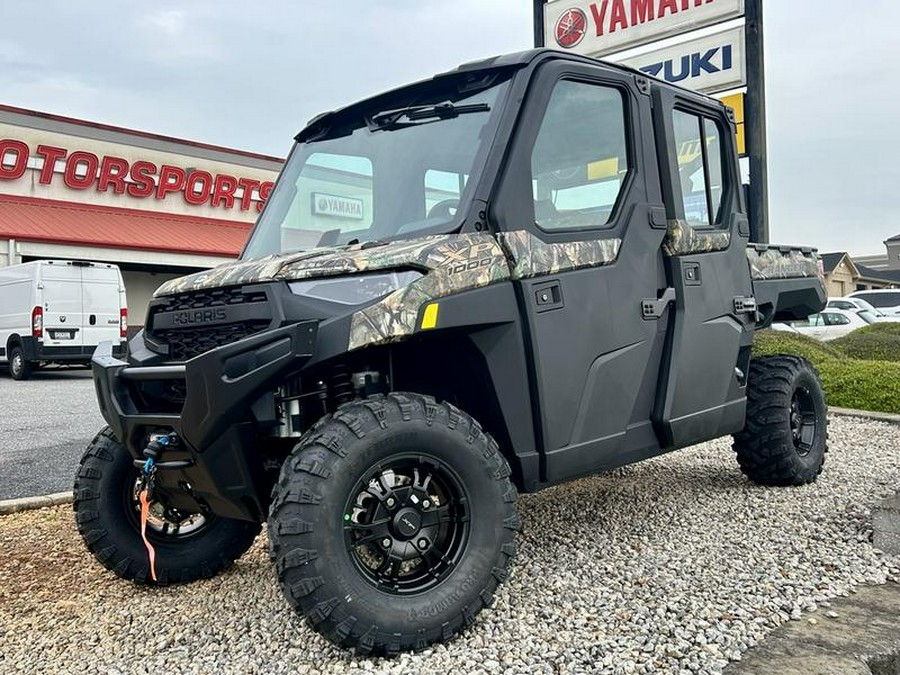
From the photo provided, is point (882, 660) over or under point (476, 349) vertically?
under

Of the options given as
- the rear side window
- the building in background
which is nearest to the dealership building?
the rear side window

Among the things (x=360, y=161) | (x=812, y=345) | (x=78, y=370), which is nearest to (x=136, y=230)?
(x=78, y=370)

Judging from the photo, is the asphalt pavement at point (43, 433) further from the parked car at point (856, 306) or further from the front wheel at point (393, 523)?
the parked car at point (856, 306)

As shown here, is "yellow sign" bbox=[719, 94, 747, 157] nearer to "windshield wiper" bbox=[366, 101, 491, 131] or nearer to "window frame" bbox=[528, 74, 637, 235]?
"window frame" bbox=[528, 74, 637, 235]

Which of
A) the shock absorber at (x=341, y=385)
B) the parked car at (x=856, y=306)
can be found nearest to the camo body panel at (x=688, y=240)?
the shock absorber at (x=341, y=385)

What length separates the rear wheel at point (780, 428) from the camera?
5.24 m

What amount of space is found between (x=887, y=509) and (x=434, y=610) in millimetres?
3027

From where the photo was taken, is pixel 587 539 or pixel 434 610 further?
pixel 587 539

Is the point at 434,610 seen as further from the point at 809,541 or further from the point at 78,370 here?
the point at 78,370

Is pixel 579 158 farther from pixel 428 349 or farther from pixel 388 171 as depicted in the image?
pixel 428 349

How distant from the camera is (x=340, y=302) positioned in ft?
9.88

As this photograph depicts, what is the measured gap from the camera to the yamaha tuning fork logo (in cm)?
1246

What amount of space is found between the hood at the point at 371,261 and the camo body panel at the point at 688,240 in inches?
48.3

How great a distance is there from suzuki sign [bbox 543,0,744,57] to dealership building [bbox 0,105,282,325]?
8664 mm
